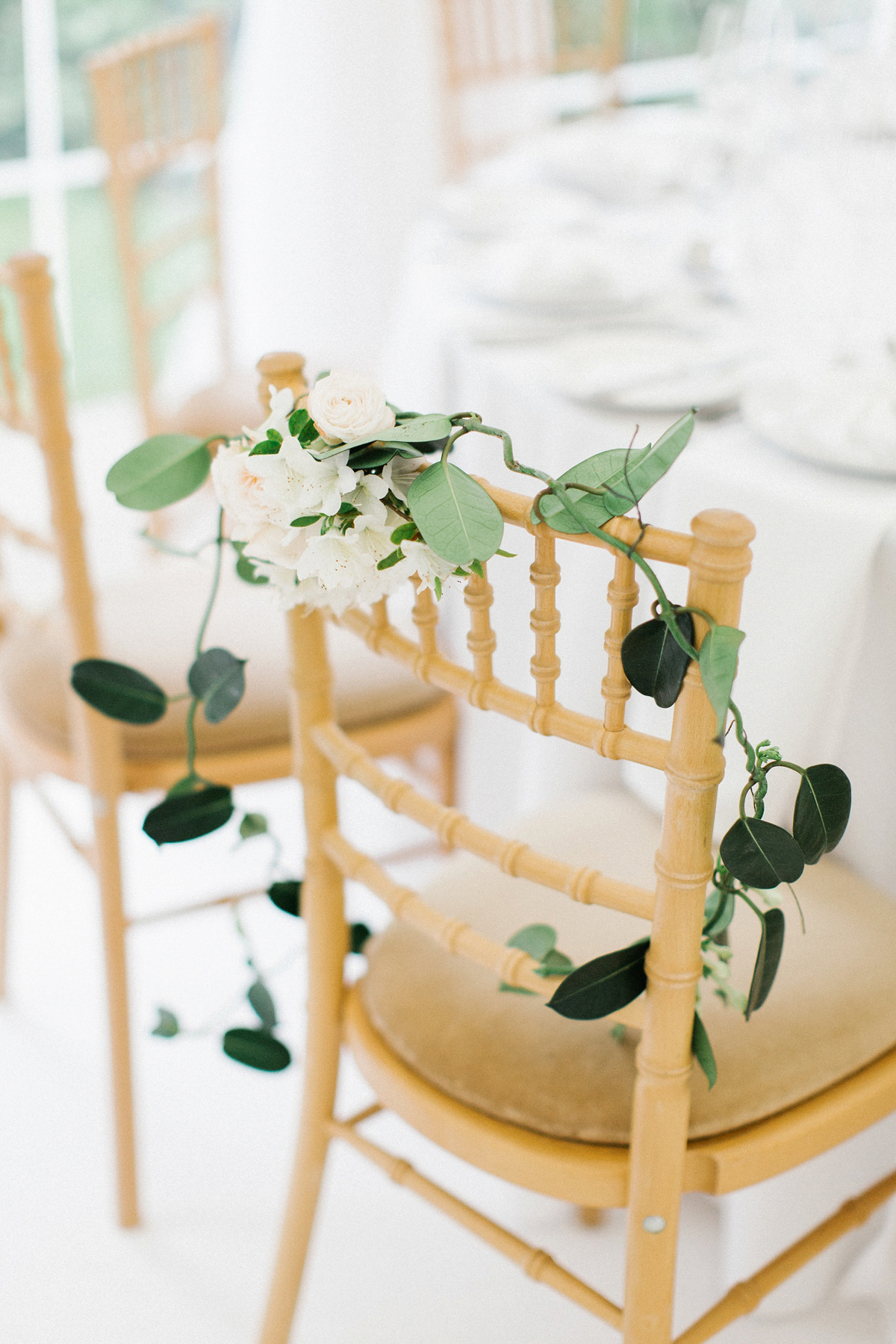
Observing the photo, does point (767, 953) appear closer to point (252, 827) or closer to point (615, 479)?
point (615, 479)

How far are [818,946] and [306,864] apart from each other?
0.41 m

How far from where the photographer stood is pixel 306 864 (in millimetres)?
985

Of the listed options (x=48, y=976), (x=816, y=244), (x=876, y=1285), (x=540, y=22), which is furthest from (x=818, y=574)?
(x=540, y=22)

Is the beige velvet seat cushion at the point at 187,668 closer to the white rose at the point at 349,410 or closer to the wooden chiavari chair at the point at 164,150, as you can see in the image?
the wooden chiavari chair at the point at 164,150

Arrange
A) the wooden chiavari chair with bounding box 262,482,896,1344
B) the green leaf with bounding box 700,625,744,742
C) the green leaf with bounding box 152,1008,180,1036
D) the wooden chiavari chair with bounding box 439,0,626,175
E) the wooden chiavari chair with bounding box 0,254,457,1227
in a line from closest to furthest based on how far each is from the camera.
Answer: the green leaf with bounding box 700,625,744,742 → the wooden chiavari chair with bounding box 262,482,896,1344 → the green leaf with bounding box 152,1008,180,1036 → the wooden chiavari chair with bounding box 0,254,457,1227 → the wooden chiavari chair with bounding box 439,0,626,175

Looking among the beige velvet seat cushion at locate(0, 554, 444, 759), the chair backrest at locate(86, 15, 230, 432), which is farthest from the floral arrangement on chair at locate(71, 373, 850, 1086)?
the chair backrest at locate(86, 15, 230, 432)

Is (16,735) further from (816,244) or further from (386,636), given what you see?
(816,244)

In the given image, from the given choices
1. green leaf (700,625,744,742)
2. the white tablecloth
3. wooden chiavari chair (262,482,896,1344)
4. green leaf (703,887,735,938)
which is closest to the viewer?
green leaf (700,625,744,742)

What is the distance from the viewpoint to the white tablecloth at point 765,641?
37.7 inches

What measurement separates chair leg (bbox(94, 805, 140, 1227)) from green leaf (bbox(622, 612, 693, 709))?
81cm

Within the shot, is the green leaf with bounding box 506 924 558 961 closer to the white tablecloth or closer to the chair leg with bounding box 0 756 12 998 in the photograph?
the white tablecloth

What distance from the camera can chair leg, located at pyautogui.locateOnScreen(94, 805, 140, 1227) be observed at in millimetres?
1306

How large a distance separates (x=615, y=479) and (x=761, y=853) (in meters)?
0.22

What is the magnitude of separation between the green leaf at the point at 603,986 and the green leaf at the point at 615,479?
0.28 meters
